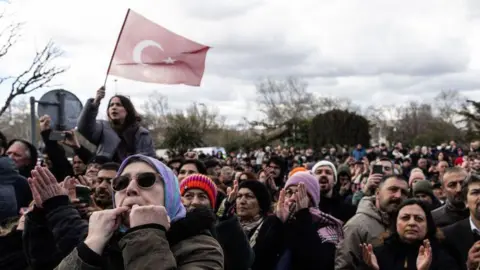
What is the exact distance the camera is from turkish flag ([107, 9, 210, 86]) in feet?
21.1

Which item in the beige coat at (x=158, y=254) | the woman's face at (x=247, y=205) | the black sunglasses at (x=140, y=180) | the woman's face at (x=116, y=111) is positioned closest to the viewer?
the beige coat at (x=158, y=254)

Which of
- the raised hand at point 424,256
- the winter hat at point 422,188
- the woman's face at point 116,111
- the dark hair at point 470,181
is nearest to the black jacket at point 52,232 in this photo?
the woman's face at point 116,111

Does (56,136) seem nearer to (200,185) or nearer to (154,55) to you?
(154,55)

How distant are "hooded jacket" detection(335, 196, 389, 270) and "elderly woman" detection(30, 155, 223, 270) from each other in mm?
2129

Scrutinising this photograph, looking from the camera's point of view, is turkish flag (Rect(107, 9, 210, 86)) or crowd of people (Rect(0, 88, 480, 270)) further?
turkish flag (Rect(107, 9, 210, 86))

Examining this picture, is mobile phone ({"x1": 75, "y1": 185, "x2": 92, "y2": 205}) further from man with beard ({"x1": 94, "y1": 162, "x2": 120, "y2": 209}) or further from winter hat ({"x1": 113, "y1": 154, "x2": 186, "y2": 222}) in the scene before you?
winter hat ({"x1": 113, "y1": 154, "x2": 186, "y2": 222})

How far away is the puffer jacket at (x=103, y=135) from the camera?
16.8 feet

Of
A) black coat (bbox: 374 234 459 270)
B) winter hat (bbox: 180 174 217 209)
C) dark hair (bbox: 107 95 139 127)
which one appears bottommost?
black coat (bbox: 374 234 459 270)

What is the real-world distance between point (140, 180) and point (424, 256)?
233 cm

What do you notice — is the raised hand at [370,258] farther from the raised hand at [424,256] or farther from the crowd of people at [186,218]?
the raised hand at [424,256]

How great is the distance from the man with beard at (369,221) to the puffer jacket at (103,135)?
2.00 meters

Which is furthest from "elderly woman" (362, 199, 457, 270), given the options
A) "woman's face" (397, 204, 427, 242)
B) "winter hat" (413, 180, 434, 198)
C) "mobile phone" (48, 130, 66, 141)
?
"mobile phone" (48, 130, 66, 141)

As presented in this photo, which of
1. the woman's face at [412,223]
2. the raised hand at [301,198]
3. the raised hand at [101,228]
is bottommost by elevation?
the woman's face at [412,223]

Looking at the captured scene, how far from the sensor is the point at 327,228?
454 cm
